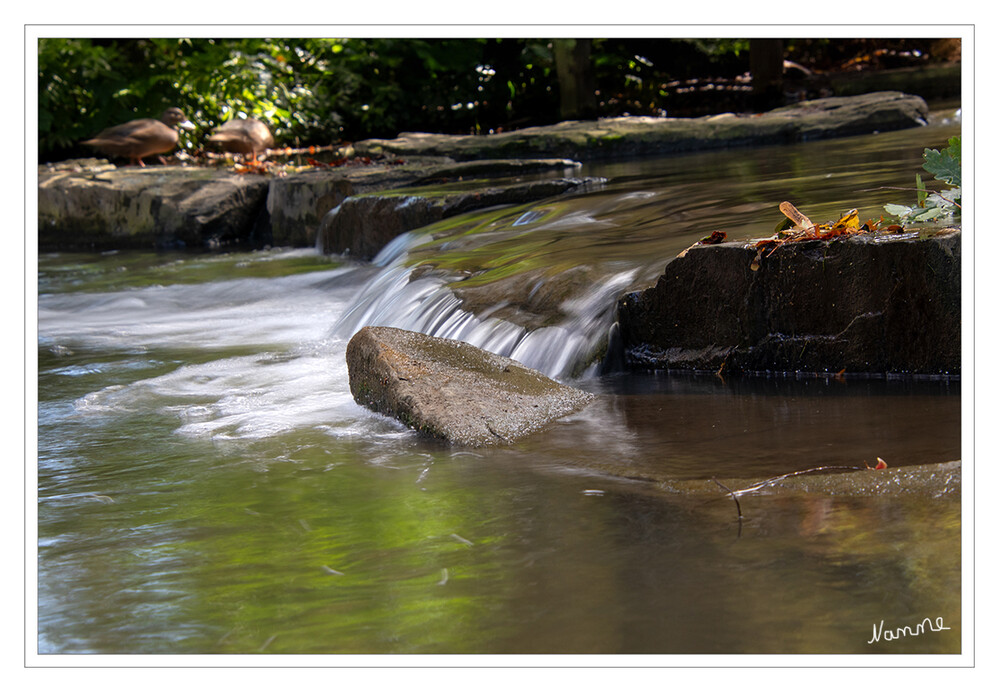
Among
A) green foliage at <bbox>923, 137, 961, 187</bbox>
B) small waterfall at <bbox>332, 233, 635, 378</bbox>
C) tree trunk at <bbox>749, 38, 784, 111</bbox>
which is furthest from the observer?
tree trunk at <bbox>749, 38, 784, 111</bbox>

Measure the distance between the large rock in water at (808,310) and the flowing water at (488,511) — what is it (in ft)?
Result: 0.51

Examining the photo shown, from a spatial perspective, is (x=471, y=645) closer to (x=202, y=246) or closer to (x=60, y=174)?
(x=202, y=246)

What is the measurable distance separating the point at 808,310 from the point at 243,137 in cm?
1023

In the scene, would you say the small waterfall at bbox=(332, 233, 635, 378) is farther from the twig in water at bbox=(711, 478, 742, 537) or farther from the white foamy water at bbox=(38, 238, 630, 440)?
the twig in water at bbox=(711, 478, 742, 537)

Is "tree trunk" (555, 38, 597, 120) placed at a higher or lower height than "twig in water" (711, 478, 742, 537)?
higher

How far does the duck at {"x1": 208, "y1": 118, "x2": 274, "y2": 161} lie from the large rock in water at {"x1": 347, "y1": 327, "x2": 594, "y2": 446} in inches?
367

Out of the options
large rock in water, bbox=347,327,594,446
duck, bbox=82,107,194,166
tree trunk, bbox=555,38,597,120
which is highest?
tree trunk, bbox=555,38,597,120

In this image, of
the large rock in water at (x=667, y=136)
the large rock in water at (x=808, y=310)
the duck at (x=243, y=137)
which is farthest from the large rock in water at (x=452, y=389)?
the duck at (x=243, y=137)

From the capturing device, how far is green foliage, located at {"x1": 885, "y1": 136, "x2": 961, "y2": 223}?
339cm

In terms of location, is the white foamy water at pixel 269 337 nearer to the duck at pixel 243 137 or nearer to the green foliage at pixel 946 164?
the green foliage at pixel 946 164

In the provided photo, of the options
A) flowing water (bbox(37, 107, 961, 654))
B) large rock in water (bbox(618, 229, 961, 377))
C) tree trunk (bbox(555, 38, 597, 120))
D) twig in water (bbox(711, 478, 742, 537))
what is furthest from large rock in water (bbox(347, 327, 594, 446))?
tree trunk (bbox(555, 38, 597, 120))
